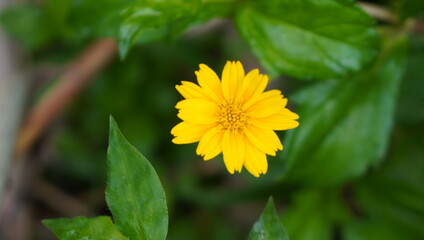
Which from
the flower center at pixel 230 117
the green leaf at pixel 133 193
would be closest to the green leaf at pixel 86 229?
the green leaf at pixel 133 193

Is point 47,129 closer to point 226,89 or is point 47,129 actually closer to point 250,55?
point 250,55

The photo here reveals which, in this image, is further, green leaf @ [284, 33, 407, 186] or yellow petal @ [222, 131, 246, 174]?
green leaf @ [284, 33, 407, 186]

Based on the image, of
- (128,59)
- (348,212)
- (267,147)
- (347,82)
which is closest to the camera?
(267,147)

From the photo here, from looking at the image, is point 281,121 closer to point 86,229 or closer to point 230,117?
point 230,117

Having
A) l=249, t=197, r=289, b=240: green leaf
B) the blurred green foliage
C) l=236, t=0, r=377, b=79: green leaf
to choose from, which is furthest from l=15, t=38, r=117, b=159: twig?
l=249, t=197, r=289, b=240: green leaf

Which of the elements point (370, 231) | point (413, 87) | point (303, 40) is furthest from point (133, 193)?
point (413, 87)

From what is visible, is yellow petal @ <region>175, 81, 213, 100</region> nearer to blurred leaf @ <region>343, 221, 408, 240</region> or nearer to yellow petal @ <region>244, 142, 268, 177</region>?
yellow petal @ <region>244, 142, 268, 177</region>

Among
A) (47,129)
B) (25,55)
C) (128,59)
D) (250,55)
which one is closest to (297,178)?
(250,55)
